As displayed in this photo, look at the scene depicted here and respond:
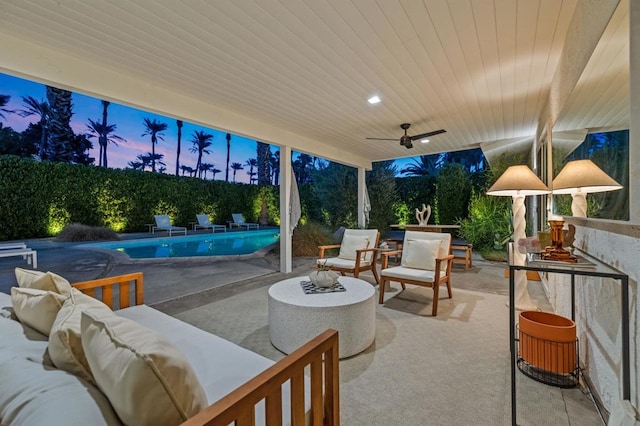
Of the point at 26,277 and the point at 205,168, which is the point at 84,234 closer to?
the point at 205,168

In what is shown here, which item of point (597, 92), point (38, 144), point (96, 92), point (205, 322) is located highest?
point (38, 144)

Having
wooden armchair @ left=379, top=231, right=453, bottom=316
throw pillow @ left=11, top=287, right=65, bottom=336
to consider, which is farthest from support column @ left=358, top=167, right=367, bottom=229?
throw pillow @ left=11, top=287, right=65, bottom=336

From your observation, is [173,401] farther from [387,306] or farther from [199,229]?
[199,229]

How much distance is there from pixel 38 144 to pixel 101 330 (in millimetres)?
11392

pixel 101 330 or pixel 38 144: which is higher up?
pixel 38 144

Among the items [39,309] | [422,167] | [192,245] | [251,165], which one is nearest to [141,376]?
[39,309]

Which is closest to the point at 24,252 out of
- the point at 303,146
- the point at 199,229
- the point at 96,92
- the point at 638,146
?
the point at 96,92

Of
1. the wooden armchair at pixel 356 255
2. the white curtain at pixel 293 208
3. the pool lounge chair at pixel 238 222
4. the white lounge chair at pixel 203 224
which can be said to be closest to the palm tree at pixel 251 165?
the pool lounge chair at pixel 238 222

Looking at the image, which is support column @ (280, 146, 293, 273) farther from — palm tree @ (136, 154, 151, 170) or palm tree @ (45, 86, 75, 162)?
palm tree @ (136, 154, 151, 170)

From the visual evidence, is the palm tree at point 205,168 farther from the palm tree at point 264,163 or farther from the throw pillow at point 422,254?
the throw pillow at point 422,254

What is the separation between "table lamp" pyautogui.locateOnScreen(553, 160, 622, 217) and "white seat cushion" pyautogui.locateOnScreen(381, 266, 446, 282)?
1457 millimetres

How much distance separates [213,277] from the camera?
183 inches

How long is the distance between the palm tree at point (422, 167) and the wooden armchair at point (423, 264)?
775cm

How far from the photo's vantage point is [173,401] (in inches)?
28.4
